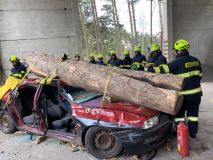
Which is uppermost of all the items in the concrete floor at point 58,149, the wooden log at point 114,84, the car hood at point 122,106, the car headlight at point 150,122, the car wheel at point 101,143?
the wooden log at point 114,84

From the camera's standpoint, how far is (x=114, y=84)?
4.43 metres

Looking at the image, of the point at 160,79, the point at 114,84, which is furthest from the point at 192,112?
the point at 114,84

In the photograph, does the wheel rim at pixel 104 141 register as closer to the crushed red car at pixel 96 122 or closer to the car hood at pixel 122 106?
the crushed red car at pixel 96 122

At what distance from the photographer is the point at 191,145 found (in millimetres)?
4641

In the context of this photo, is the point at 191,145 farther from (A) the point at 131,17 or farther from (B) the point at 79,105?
(A) the point at 131,17


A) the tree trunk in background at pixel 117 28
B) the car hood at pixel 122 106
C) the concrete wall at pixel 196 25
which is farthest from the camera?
the tree trunk in background at pixel 117 28

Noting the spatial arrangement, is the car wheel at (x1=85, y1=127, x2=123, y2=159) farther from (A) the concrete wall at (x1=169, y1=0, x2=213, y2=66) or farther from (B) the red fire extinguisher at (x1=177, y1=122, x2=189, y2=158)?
(A) the concrete wall at (x1=169, y1=0, x2=213, y2=66)

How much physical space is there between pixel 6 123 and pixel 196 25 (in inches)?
425

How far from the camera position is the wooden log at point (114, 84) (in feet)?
13.0

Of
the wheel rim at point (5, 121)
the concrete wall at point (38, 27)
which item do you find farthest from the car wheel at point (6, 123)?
the concrete wall at point (38, 27)

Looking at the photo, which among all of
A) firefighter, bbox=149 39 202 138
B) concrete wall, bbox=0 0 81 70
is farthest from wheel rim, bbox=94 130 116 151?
concrete wall, bbox=0 0 81 70

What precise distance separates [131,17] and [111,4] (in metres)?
3.19

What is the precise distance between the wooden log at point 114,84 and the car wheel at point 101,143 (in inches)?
25.8

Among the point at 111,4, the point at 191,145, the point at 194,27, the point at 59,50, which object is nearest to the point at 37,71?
the point at 191,145
